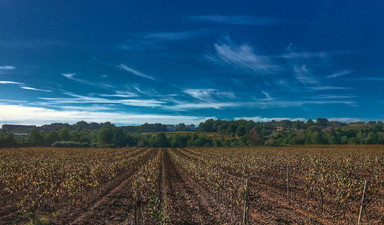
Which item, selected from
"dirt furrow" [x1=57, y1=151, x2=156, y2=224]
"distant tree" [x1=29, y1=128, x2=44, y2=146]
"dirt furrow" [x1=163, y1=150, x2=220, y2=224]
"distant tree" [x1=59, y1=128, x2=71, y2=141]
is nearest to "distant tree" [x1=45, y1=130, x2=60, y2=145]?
"distant tree" [x1=59, y1=128, x2=71, y2=141]

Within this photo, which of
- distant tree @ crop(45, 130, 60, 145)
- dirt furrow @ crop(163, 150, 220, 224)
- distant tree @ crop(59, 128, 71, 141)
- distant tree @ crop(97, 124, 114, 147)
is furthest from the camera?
distant tree @ crop(97, 124, 114, 147)

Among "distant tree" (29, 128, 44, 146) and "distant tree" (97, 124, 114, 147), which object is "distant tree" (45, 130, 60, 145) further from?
"distant tree" (97, 124, 114, 147)

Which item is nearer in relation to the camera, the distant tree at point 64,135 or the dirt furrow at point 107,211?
the dirt furrow at point 107,211

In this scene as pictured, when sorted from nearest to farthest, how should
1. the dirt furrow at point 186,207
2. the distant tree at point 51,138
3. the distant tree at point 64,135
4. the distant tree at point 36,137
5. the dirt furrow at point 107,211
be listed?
the dirt furrow at point 186,207
the dirt furrow at point 107,211
the distant tree at point 36,137
the distant tree at point 51,138
the distant tree at point 64,135

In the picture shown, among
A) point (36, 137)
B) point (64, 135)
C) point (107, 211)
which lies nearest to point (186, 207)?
point (107, 211)

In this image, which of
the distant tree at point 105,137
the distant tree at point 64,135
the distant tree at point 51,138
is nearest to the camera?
the distant tree at point 51,138

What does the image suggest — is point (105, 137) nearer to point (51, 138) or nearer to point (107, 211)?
point (51, 138)

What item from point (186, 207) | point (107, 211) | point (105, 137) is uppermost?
point (105, 137)

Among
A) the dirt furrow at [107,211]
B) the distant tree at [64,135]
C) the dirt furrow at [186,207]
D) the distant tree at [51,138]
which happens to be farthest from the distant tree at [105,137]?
the dirt furrow at [186,207]

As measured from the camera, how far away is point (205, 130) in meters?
168

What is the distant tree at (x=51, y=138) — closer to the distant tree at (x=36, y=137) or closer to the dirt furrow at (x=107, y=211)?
the distant tree at (x=36, y=137)

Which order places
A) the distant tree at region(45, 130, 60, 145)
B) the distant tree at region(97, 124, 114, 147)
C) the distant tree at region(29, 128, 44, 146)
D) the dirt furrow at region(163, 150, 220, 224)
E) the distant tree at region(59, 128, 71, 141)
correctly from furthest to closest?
the distant tree at region(97, 124, 114, 147)
the distant tree at region(59, 128, 71, 141)
the distant tree at region(45, 130, 60, 145)
the distant tree at region(29, 128, 44, 146)
the dirt furrow at region(163, 150, 220, 224)

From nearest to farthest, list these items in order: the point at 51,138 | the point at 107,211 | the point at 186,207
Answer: the point at 107,211 → the point at 186,207 → the point at 51,138

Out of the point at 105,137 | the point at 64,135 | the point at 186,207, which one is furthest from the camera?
the point at 105,137
